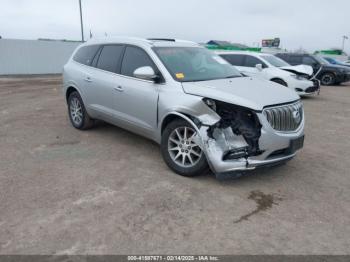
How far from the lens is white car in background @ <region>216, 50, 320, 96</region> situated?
38.8ft

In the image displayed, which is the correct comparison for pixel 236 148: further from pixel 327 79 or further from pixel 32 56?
pixel 32 56

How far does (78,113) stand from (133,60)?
6.73ft

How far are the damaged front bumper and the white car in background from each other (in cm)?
751

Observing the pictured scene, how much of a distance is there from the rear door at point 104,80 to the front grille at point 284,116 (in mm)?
2535

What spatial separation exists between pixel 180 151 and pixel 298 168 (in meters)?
1.83

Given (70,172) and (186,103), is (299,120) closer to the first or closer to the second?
(186,103)

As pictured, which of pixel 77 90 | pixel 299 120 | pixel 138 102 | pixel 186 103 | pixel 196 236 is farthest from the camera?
pixel 77 90

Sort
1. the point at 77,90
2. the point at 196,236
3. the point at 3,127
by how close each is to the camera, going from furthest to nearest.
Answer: the point at 3,127 → the point at 77,90 → the point at 196,236

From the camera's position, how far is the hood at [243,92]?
422 centimetres

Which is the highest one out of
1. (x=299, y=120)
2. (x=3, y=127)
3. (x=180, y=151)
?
(x=299, y=120)

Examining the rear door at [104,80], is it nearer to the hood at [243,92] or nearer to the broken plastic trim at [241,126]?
the hood at [243,92]

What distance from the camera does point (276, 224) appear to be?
352cm

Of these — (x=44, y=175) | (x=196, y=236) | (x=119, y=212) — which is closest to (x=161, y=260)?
(x=196, y=236)

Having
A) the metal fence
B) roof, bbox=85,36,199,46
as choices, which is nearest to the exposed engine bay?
roof, bbox=85,36,199,46
